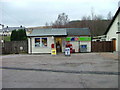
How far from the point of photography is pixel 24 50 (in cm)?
2747

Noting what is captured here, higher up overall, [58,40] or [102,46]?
[58,40]

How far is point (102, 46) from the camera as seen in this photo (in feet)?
89.8

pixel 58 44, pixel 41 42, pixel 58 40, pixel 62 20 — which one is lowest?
pixel 58 44

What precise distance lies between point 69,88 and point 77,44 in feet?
65.8

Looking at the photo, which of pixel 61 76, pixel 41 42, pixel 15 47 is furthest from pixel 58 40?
pixel 61 76

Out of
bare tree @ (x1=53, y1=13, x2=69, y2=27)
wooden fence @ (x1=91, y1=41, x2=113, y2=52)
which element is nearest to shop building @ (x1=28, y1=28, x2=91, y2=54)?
wooden fence @ (x1=91, y1=41, x2=113, y2=52)

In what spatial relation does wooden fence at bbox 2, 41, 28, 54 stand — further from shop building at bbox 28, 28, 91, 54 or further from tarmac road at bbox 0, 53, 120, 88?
tarmac road at bbox 0, 53, 120, 88

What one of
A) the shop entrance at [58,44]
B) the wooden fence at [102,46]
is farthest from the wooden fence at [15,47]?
the wooden fence at [102,46]

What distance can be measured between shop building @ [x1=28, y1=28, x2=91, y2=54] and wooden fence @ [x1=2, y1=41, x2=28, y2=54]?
198cm

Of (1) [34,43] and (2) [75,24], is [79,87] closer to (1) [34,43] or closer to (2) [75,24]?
(1) [34,43]

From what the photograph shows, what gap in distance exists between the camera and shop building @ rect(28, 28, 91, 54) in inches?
993

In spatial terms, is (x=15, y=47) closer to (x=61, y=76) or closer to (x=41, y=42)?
(x=41, y=42)

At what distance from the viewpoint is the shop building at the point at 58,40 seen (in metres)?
25.2

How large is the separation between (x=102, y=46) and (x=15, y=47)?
13369 mm
